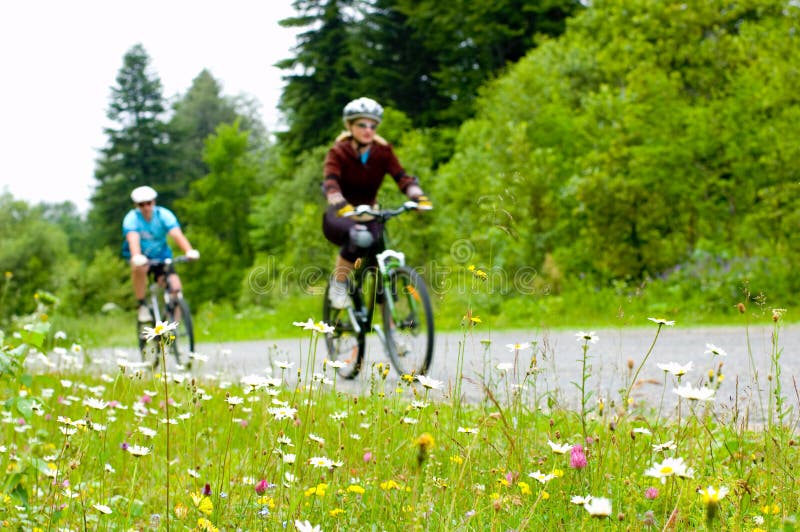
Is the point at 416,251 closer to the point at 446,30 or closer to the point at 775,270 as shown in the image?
the point at 775,270

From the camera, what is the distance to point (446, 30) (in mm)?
31031

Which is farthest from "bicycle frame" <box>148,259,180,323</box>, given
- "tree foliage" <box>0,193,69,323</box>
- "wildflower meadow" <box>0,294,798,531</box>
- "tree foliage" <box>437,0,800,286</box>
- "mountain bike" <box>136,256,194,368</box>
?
"tree foliage" <box>0,193,69,323</box>

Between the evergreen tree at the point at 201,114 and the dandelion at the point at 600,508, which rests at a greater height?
the evergreen tree at the point at 201,114

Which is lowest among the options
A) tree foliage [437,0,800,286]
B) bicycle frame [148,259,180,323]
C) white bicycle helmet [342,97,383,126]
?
bicycle frame [148,259,180,323]

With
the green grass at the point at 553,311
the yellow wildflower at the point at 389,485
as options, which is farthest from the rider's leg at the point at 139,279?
the yellow wildflower at the point at 389,485

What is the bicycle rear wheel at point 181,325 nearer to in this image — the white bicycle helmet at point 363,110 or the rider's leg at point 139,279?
the rider's leg at point 139,279

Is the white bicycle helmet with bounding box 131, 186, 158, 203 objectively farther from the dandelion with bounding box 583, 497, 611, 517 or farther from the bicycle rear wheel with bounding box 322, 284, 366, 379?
the dandelion with bounding box 583, 497, 611, 517

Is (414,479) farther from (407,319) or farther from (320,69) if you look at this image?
(320,69)

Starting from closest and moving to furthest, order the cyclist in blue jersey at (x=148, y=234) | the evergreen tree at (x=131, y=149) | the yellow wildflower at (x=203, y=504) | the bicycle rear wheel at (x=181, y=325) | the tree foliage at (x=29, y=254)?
the yellow wildflower at (x=203, y=504)
the bicycle rear wheel at (x=181, y=325)
the cyclist in blue jersey at (x=148, y=234)
the tree foliage at (x=29, y=254)
the evergreen tree at (x=131, y=149)

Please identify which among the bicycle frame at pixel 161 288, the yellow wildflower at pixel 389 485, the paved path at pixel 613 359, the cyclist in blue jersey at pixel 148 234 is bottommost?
the yellow wildflower at pixel 389 485

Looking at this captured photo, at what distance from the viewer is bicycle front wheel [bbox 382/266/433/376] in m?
5.34

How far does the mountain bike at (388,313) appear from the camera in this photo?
5.41 metres

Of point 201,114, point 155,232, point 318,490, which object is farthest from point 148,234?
point 201,114

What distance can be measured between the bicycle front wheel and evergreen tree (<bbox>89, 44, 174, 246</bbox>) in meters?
41.8
